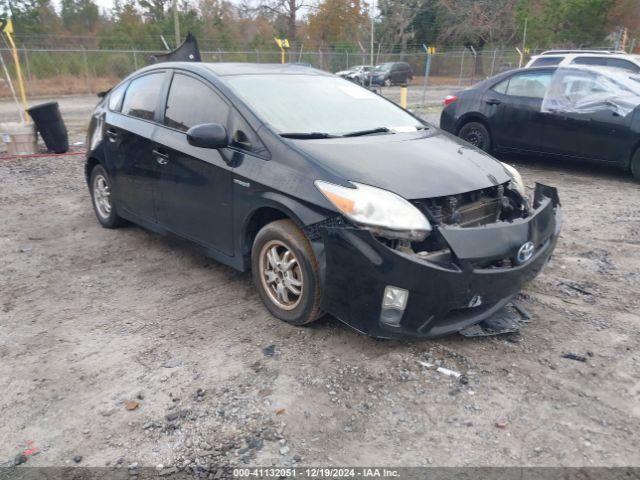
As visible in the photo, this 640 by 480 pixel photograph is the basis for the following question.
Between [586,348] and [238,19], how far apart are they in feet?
148

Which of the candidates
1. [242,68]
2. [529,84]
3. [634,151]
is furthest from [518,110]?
[242,68]

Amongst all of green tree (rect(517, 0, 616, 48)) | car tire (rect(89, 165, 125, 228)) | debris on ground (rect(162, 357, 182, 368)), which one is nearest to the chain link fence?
green tree (rect(517, 0, 616, 48))

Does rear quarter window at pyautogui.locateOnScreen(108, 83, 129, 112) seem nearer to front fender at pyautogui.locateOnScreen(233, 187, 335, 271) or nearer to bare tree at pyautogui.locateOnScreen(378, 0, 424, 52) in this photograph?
front fender at pyautogui.locateOnScreen(233, 187, 335, 271)

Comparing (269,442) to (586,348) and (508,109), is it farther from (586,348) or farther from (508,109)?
(508,109)

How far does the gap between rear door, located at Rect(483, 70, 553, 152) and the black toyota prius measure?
4.09 metres

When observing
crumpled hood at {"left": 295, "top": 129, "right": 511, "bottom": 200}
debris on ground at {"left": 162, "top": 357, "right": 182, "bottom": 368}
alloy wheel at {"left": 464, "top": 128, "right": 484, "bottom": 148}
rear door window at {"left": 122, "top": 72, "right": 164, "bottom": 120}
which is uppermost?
rear door window at {"left": 122, "top": 72, "right": 164, "bottom": 120}

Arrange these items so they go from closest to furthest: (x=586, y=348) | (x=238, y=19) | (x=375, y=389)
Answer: (x=375, y=389), (x=586, y=348), (x=238, y=19)

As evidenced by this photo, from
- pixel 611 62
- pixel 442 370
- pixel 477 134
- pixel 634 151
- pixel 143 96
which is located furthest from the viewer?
pixel 611 62

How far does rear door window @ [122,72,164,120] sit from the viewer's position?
184 inches

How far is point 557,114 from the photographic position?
25.2 ft

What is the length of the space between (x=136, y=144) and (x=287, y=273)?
6.87ft

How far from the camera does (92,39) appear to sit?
32875mm

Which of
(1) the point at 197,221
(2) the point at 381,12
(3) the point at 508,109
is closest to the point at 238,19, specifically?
(2) the point at 381,12

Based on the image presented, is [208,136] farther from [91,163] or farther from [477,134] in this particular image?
[477,134]
